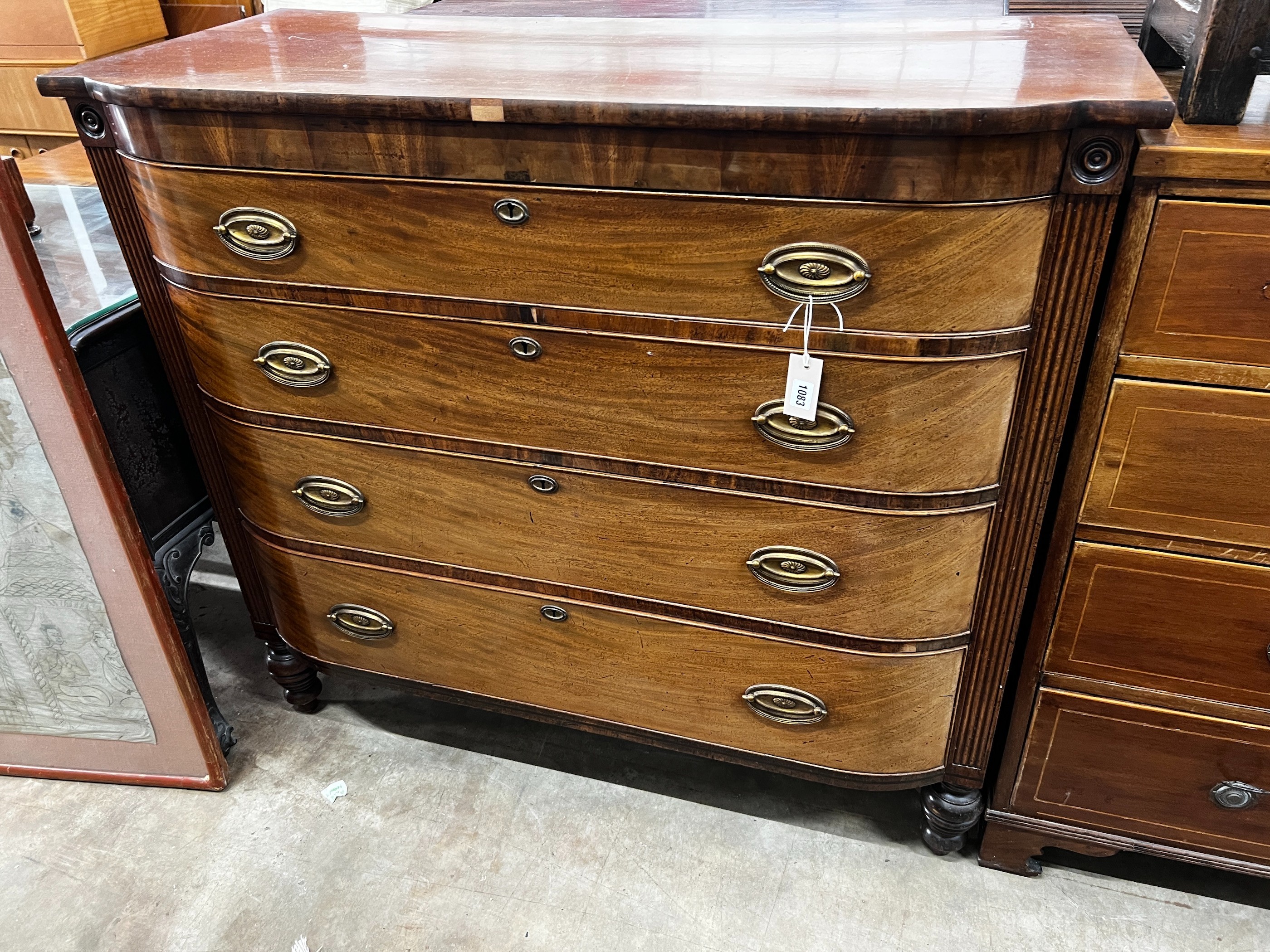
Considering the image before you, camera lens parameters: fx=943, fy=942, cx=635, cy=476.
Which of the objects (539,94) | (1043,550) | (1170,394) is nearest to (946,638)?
(1043,550)

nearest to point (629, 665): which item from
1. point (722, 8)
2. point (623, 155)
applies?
point (623, 155)

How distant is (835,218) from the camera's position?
0.97 m

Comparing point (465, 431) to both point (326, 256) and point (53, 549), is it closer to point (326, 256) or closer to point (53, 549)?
point (326, 256)

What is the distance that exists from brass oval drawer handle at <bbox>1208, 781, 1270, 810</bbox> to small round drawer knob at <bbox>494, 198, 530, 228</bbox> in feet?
3.79

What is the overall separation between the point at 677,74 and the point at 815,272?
29 cm

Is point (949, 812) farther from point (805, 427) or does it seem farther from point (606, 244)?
point (606, 244)

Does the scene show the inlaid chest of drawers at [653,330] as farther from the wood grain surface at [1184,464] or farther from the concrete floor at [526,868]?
the concrete floor at [526,868]

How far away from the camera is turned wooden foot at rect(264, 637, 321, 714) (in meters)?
1.70

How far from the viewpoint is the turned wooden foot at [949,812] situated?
140cm

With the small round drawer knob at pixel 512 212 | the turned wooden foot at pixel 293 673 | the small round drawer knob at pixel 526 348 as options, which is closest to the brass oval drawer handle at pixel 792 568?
the small round drawer knob at pixel 526 348

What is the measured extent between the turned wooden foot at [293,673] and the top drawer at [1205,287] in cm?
141

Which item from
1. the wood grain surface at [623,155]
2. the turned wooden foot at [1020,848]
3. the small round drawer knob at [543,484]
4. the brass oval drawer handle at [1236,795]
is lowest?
the turned wooden foot at [1020,848]

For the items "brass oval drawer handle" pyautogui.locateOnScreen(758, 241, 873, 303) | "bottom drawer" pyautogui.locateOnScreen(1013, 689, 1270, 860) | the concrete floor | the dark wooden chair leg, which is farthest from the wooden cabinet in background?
"bottom drawer" pyautogui.locateOnScreen(1013, 689, 1270, 860)

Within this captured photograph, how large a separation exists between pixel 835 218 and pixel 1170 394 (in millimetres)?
414
